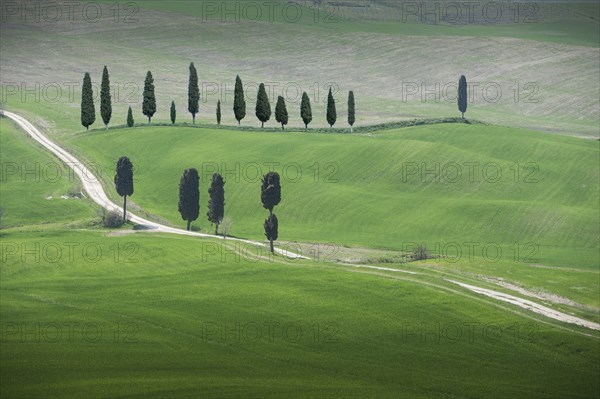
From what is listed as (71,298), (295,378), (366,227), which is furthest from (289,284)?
(366,227)

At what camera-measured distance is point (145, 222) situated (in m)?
113

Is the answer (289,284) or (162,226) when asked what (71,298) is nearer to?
(289,284)

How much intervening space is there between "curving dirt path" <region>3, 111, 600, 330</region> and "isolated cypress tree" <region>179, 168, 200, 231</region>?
3029 millimetres

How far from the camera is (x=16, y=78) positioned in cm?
18988

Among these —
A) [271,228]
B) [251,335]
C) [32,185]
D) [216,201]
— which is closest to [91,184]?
[32,185]

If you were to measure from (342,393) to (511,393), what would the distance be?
9511 millimetres

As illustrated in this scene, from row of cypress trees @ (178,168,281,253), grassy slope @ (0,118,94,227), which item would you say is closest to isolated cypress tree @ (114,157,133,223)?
grassy slope @ (0,118,94,227)

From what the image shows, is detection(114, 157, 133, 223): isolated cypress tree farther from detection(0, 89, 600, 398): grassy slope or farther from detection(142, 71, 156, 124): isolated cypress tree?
detection(142, 71, 156, 124): isolated cypress tree

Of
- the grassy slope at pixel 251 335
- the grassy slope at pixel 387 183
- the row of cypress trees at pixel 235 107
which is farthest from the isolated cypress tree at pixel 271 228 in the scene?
the row of cypress trees at pixel 235 107

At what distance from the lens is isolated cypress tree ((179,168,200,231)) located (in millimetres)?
114062

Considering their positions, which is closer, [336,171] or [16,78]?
[336,171]

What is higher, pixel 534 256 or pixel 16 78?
pixel 16 78

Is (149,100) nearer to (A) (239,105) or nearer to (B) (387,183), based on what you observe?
(A) (239,105)

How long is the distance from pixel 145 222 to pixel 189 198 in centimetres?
510
